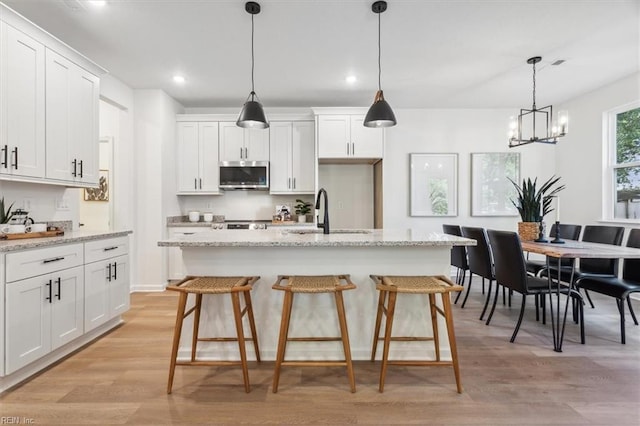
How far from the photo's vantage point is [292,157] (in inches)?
185

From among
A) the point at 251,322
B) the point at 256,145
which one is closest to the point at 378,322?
the point at 251,322

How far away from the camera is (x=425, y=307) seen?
228 centimetres

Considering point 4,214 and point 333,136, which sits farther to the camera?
point 333,136

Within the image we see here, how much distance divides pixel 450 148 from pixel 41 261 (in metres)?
5.13

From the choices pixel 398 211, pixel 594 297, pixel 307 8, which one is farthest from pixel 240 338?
pixel 594 297

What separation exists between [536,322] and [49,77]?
4809 millimetres

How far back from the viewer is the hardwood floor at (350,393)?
1.72 metres

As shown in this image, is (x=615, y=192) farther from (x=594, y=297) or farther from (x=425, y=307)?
(x=425, y=307)

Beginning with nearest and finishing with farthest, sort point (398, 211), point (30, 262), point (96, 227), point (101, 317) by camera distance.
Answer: point (30, 262), point (101, 317), point (96, 227), point (398, 211)

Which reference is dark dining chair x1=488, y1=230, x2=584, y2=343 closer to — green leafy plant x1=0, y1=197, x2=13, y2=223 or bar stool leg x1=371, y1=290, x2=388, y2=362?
bar stool leg x1=371, y1=290, x2=388, y2=362

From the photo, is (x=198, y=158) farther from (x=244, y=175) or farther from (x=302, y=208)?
(x=302, y=208)

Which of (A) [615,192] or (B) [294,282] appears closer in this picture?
(B) [294,282]

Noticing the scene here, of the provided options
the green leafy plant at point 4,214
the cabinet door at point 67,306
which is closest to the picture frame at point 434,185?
the cabinet door at point 67,306

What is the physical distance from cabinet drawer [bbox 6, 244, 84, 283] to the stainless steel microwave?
2360 mm
